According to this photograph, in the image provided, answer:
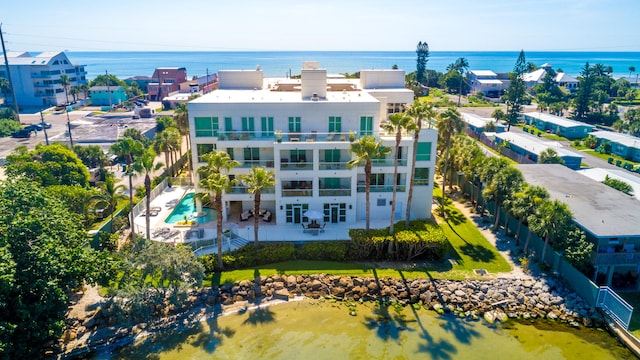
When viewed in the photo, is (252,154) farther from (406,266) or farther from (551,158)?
(551,158)

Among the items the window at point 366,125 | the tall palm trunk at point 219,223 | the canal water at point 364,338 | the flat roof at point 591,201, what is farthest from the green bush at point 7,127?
the flat roof at point 591,201

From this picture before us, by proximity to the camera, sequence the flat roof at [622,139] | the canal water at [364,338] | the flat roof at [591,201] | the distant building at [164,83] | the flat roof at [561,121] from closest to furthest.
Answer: the canal water at [364,338], the flat roof at [591,201], the flat roof at [622,139], the flat roof at [561,121], the distant building at [164,83]

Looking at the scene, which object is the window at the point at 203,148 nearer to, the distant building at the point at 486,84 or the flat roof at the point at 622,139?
the flat roof at the point at 622,139

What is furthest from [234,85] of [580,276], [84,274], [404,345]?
[580,276]

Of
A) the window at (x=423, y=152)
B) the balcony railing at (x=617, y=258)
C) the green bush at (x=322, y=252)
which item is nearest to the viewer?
the balcony railing at (x=617, y=258)

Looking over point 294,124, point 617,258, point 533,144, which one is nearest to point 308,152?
point 294,124

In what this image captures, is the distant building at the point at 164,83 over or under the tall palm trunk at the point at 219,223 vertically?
over
